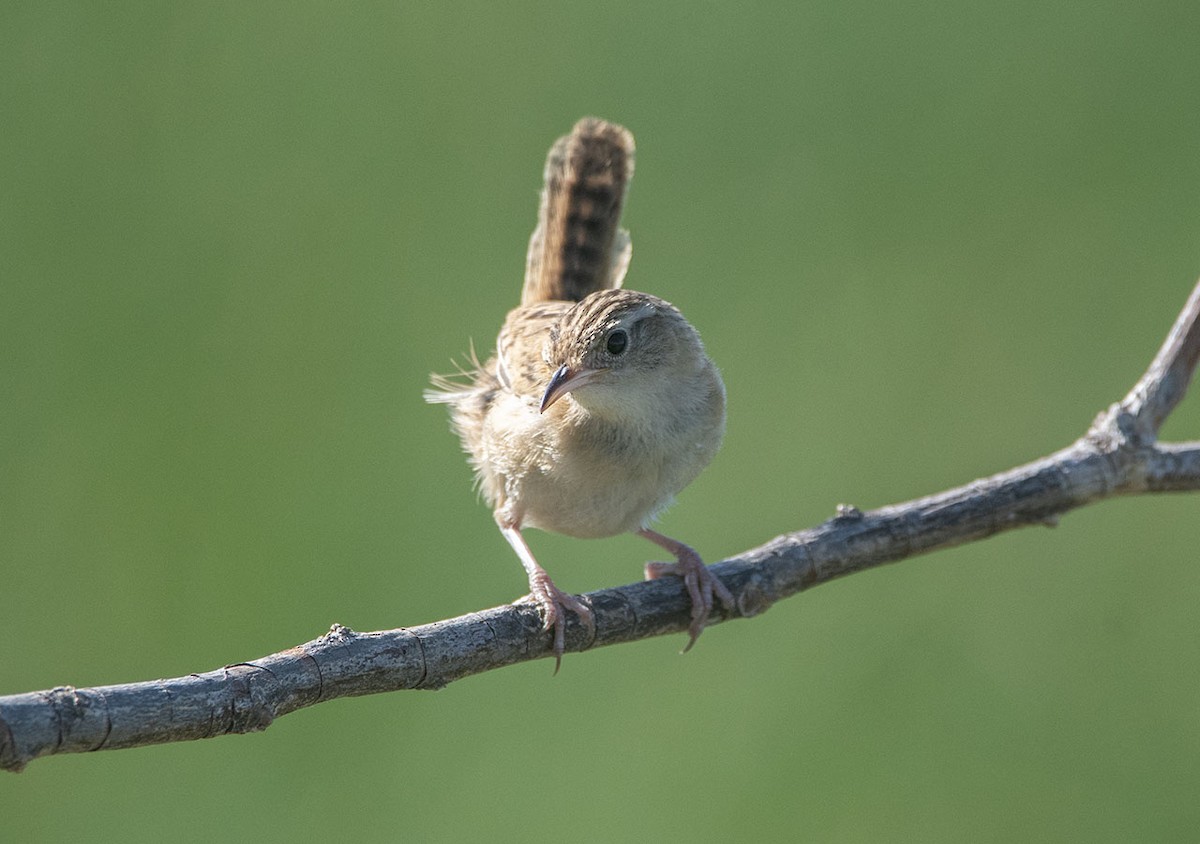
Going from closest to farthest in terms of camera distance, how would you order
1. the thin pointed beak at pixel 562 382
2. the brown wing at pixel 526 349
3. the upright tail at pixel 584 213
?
the thin pointed beak at pixel 562 382 → the brown wing at pixel 526 349 → the upright tail at pixel 584 213

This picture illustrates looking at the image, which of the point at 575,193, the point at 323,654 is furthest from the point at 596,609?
the point at 575,193

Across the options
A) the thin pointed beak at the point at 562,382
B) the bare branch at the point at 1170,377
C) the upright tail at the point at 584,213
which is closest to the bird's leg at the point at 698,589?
the thin pointed beak at the point at 562,382

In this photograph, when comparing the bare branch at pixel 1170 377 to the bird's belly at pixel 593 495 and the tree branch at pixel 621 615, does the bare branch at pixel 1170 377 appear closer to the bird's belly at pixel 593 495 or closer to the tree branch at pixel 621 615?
the tree branch at pixel 621 615

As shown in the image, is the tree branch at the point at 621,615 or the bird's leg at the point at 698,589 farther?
the bird's leg at the point at 698,589

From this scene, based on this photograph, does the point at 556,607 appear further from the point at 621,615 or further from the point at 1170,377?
the point at 1170,377

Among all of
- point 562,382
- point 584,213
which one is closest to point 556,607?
point 562,382

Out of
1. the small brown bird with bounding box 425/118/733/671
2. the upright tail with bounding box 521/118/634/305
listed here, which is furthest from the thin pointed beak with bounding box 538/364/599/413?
the upright tail with bounding box 521/118/634/305

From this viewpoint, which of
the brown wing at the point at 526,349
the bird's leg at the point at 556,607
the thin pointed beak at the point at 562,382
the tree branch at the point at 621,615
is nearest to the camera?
the tree branch at the point at 621,615
